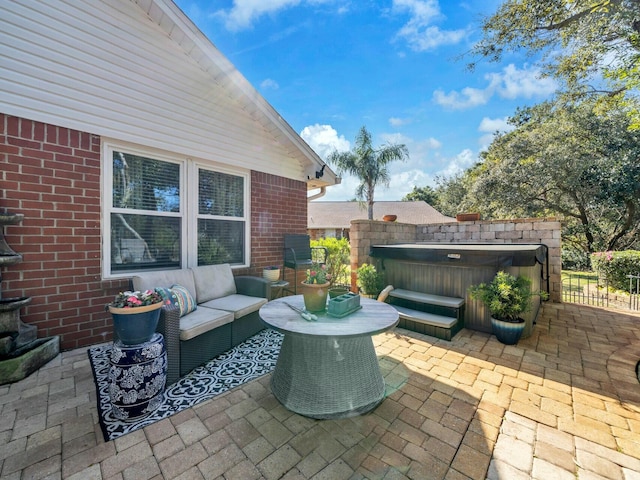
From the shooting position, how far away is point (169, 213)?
3.92m

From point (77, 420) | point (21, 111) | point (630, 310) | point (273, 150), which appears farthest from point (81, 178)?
point (630, 310)

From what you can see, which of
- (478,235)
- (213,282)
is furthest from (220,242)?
(478,235)

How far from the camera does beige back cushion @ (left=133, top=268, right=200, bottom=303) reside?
304cm

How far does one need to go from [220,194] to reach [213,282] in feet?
5.27

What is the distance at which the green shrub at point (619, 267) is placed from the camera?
279 inches

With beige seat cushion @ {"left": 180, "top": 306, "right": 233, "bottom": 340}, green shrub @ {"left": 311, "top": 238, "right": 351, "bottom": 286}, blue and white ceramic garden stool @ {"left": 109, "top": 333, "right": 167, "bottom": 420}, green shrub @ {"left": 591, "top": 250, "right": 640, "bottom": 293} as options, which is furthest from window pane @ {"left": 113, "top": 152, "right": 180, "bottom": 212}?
green shrub @ {"left": 591, "top": 250, "right": 640, "bottom": 293}

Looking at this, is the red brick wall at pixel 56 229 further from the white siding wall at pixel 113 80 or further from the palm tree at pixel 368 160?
the palm tree at pixel 368 160

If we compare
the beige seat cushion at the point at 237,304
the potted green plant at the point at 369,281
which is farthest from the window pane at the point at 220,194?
the potted green plant at the point at 369,281

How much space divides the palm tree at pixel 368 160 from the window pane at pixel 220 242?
13.1m

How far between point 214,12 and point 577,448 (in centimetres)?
724

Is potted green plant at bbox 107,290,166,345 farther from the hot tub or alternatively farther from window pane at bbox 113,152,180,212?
the hot tub

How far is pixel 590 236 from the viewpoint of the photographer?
12.8m

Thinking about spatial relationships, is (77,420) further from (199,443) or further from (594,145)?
(594,145)

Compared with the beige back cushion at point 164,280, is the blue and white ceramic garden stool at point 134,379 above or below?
below
